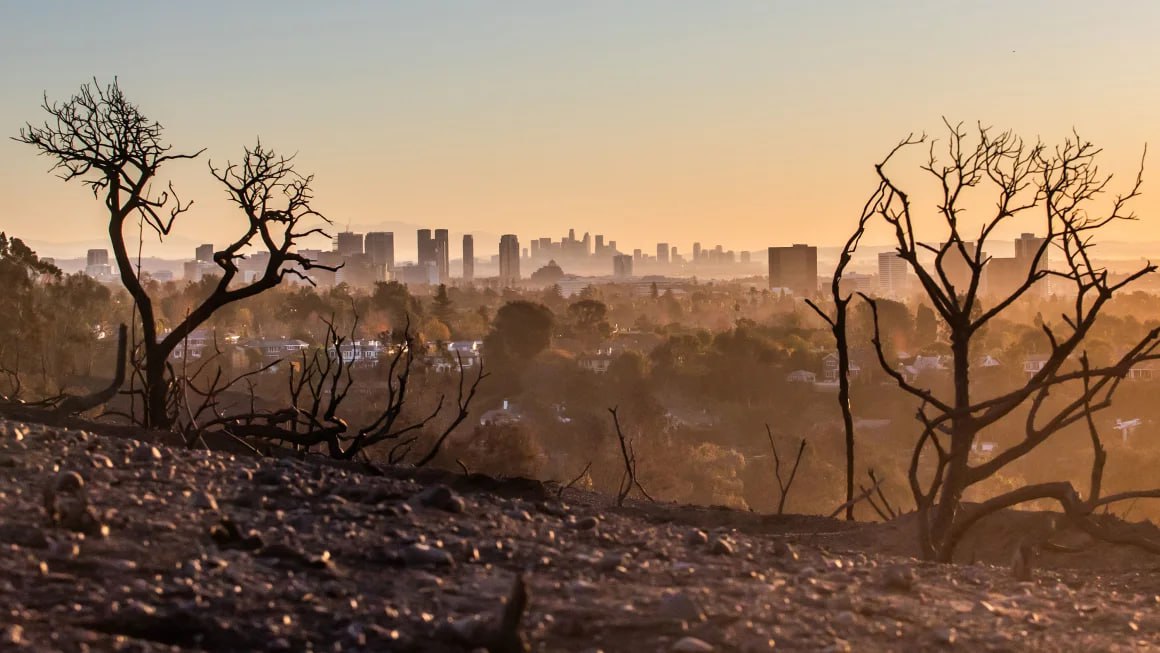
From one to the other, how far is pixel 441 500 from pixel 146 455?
1.57 metres

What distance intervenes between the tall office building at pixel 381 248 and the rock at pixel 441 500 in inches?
6137

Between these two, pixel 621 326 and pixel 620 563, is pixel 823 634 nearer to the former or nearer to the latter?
pixel 620 563

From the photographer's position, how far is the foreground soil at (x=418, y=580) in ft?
11.8

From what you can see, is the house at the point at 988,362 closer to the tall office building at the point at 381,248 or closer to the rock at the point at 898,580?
the rock at the point at 898,580

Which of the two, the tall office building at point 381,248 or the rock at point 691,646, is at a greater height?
the tall office building at point 381,248

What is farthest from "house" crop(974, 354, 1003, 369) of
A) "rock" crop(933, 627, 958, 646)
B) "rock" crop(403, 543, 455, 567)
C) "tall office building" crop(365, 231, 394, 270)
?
"tall office building" crop(365, 231, 394, 270)

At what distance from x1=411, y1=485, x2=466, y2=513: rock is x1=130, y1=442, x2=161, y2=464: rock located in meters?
1.36

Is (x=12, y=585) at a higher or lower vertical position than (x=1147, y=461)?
higher

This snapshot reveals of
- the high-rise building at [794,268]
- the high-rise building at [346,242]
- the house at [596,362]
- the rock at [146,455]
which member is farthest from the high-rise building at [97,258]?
the rock at [146,455]

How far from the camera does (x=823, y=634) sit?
13.0ft

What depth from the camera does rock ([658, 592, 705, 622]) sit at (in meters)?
3.94

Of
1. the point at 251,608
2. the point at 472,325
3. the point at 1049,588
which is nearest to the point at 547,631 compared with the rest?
the point at 251,608

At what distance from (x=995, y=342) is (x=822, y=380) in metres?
11.7

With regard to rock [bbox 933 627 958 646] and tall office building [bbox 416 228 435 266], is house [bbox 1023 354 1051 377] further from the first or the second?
tall office building [bbox 416 228 435 266]
